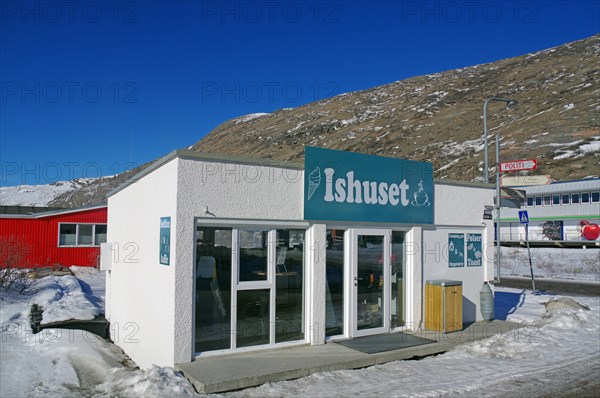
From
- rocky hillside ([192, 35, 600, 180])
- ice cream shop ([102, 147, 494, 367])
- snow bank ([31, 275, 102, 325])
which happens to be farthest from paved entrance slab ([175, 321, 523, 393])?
rocky hillside ([192, 35, 600, 180])

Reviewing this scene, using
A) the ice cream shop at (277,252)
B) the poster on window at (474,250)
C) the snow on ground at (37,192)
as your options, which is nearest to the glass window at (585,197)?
the poster on window at (474,250)

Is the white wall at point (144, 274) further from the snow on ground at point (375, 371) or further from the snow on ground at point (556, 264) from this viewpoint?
the snow on ground at point (556, 264)

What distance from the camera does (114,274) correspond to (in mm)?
11242

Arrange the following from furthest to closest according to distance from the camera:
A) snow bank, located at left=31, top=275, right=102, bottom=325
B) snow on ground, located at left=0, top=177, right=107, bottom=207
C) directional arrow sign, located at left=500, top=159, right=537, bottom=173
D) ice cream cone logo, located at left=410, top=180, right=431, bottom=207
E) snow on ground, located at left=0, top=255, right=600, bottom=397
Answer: snow on ground, located at left=0, top=177, right=107, bottom=207 → directional arrow sign, located at left=500, top=159, right=537, bottom=173 → snow bank, located at left=31, top=275, right=102, bottom=325 → ice cream cone logo, located at left=410, top=180, right=431, bottom=207 → snow on ground, located at left=0, top=255, right=600, bottom=397

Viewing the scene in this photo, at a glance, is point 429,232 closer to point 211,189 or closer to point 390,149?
point 211,189

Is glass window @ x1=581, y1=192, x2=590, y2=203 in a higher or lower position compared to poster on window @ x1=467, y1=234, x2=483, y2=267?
higher

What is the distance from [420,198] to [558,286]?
13.3 m

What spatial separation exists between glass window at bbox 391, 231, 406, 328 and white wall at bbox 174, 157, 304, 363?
249 cm

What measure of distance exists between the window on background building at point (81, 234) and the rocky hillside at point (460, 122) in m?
44.7

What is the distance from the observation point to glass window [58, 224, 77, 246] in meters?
24.2

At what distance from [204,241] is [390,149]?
8164cm

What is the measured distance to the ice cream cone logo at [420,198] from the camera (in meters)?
10.2

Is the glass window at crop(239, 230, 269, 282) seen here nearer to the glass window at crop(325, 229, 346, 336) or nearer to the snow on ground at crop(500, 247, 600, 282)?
the glass window at crop(325, 229, 346, 336)

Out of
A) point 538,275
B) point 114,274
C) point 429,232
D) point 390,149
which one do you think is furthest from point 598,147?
point 114,274
